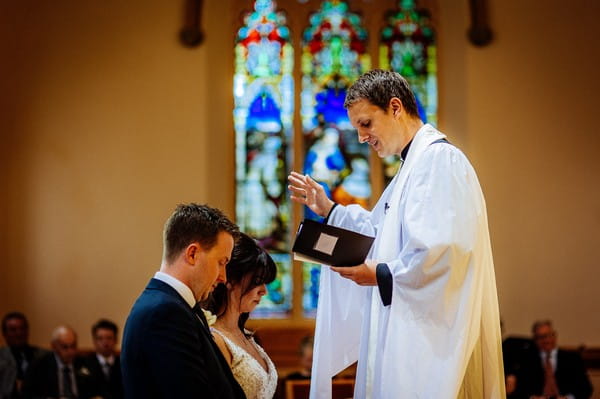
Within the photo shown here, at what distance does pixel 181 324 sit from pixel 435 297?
1.04 m

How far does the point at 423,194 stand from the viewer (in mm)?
3191

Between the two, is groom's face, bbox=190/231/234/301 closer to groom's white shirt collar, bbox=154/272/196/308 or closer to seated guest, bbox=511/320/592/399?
groom's white shirt collar, bbox=154/272/196/308

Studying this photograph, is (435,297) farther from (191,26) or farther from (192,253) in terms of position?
(191,26)

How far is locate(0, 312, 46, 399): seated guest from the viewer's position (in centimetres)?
684

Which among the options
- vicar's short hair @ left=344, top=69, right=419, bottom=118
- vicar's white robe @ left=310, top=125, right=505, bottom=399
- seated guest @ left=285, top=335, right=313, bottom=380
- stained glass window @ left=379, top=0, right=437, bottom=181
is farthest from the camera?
stained glass window @ left=379, top=0, right=437, bottom=181

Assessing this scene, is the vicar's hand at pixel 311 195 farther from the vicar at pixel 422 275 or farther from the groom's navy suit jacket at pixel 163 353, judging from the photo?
the groom's navy suit jacket at pixel 163 353

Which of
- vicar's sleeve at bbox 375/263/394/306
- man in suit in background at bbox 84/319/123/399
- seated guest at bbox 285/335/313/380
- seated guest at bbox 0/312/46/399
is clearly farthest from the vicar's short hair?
seated guest at bbox 0/312/46/399

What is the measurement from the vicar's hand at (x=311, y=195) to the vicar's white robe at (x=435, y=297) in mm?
461

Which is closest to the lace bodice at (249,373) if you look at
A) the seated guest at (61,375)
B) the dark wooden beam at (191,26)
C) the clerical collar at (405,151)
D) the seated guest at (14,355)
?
the clerical collar at (405,151)

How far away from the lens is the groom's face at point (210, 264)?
254cm

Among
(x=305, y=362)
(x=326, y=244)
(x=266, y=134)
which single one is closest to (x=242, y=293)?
(x=326, y=244)

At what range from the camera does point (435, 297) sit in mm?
3086

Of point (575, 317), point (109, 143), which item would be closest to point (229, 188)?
point (109, 143)

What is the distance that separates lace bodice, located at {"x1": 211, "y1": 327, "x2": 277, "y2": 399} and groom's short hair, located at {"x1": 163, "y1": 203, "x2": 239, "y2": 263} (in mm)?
663
